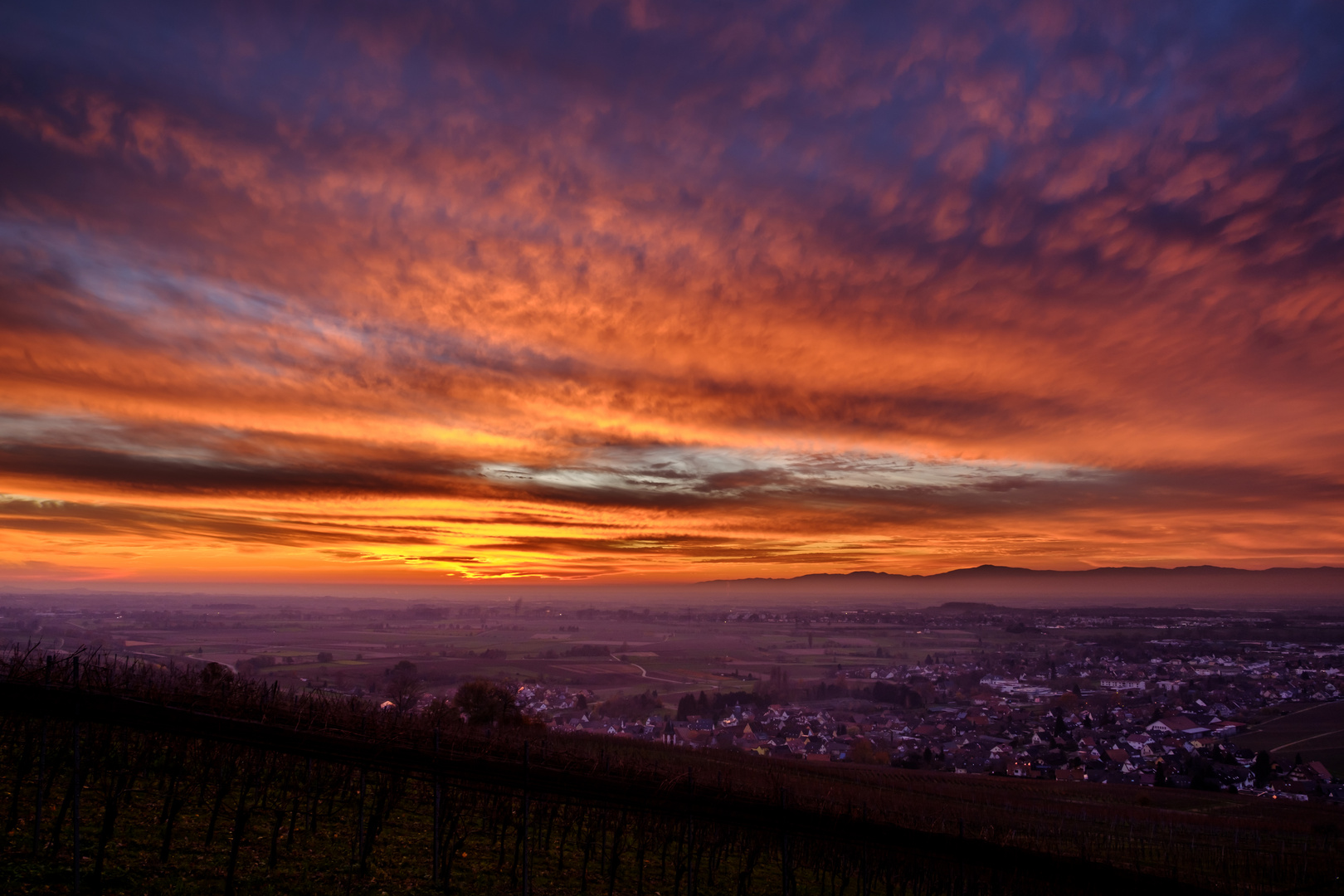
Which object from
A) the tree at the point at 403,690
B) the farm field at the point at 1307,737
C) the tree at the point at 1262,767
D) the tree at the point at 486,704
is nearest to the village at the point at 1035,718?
the tree at the point at 1262,767

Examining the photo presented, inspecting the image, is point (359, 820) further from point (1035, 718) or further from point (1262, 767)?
point (1035, 718)

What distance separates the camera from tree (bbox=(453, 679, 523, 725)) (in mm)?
51000

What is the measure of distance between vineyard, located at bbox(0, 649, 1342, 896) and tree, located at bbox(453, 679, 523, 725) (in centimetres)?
2239

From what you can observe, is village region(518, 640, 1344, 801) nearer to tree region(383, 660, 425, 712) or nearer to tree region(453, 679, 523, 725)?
tree region(383, 660, 425, 712)

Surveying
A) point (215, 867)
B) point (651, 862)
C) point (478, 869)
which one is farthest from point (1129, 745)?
point (215, 867)

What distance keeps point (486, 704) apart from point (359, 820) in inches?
1621

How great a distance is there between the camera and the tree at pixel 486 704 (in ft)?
167

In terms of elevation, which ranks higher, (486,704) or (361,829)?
(361,829)

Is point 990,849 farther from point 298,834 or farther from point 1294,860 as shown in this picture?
point 1294,860

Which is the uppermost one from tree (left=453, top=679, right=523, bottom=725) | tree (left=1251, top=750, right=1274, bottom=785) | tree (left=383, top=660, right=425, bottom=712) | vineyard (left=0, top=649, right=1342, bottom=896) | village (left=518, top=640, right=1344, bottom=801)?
vineyard (left=0, top=649, right=1342, bottom=896)

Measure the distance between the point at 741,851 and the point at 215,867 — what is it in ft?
64.3

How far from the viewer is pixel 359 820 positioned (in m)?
14.9

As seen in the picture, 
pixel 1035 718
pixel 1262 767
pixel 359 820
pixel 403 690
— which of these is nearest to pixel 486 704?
pixel 403 690

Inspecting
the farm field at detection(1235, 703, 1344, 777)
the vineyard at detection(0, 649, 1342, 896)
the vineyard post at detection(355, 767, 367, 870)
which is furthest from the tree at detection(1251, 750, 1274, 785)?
the vineyard post at detection(355, 767, 367, 870)
